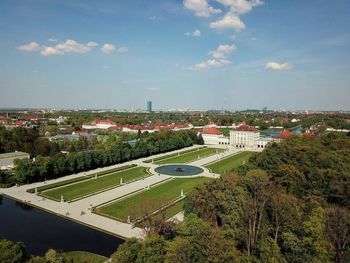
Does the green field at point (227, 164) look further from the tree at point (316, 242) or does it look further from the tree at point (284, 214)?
the tree at point (316, 242)

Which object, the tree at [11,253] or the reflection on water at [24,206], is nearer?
the tree at [11,253]

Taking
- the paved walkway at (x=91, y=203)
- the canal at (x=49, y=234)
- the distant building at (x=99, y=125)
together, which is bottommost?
the canal at (x=49, y=234)

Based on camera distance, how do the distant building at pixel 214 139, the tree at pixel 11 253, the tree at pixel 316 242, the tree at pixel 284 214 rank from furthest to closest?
the distant building at pixel 214 139 → the tree at pixel 284 214 → the tree at pixel 316 242 → the tree at pixel 11 253

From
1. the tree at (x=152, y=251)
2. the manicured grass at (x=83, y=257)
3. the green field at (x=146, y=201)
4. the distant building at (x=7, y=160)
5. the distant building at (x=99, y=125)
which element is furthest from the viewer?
the distant building at (x=99, y=125)

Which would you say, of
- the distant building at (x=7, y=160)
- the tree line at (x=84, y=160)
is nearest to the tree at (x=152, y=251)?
the tree line at (x=84, y=160)

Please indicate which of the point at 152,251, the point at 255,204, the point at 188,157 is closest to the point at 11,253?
the point at 152,251

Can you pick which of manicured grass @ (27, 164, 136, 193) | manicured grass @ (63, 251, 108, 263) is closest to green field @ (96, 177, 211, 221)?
manicured grass @ (63, 251, 108, 263)

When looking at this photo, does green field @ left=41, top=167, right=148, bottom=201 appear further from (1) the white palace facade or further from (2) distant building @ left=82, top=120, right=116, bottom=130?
(2) distant building @ left=82, top=120, right=116, bottom=130
